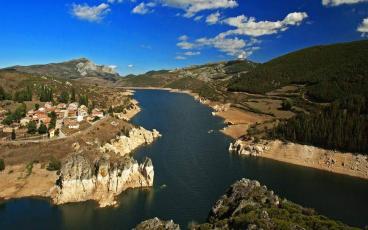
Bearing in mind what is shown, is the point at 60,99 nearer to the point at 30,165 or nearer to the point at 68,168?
the point at 30,165

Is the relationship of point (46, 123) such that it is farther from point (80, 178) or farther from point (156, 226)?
point (156, 226)

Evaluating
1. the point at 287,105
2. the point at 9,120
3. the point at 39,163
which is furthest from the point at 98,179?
the point at 287,105

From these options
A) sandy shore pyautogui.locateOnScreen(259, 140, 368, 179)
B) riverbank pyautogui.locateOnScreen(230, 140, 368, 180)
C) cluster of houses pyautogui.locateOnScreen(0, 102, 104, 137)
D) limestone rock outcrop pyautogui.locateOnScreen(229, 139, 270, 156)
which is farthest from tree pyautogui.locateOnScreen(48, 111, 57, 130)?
sandy shore pyautogui.locateOnScreen(259, 140, 368, 179)

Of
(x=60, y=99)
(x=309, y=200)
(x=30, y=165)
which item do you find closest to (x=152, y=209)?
(x=309, y=200)

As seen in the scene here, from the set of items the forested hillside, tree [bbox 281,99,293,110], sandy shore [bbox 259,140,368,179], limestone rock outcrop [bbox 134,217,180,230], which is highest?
tree [bbox 281,99,293,110]

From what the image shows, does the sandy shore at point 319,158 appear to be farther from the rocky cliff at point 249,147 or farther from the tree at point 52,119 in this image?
the tree at point 52,119

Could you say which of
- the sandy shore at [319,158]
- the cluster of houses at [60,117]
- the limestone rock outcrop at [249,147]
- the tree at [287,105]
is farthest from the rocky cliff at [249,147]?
the tree at [287,105]

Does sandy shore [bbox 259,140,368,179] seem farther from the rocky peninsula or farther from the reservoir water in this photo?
the rocky peninsula
